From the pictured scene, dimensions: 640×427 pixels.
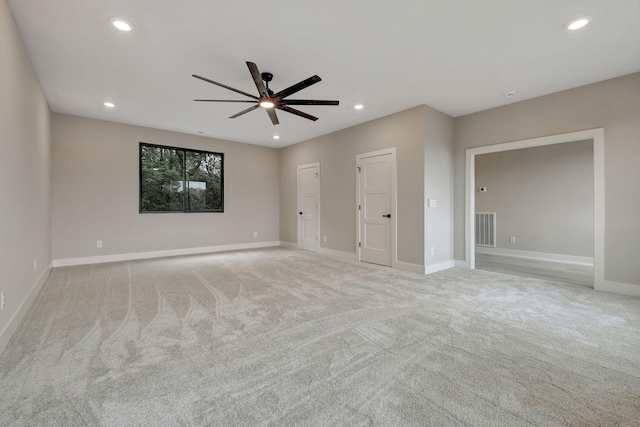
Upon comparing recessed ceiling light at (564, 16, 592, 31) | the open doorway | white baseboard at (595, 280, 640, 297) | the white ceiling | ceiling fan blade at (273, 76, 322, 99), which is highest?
the white ceiling

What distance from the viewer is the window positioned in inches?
232

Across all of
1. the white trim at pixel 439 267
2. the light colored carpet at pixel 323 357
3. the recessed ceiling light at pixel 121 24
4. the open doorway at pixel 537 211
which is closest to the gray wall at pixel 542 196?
the open doorway at pixel 537 211

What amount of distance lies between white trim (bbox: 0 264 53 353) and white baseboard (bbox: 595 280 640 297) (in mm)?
6162

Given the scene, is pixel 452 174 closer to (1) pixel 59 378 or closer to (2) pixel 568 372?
(2) pixel 568 372

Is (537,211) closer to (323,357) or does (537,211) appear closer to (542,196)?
(542,196)

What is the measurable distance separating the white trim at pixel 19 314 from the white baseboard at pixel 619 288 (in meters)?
6.16

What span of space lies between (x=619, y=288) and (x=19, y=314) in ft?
21.6

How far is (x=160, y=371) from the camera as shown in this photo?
5.88 ft

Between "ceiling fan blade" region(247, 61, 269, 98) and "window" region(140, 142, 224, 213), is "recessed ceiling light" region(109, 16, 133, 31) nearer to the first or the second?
"ceiling fan blade" region(247, 61, 269, 98)

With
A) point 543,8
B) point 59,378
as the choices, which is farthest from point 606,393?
point 59,378

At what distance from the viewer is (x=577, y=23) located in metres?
2.53

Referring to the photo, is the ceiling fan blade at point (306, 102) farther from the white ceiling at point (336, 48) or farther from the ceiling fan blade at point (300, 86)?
the white ceiling at point (336, 48)

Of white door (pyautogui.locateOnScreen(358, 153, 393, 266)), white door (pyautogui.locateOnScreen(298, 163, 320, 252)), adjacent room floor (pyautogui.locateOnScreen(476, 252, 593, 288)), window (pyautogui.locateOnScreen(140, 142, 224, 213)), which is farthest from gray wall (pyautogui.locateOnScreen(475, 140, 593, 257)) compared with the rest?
window (pyautogui.locateOnScreen(140, 142, 224, 213))

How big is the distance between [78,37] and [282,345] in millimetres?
3513
